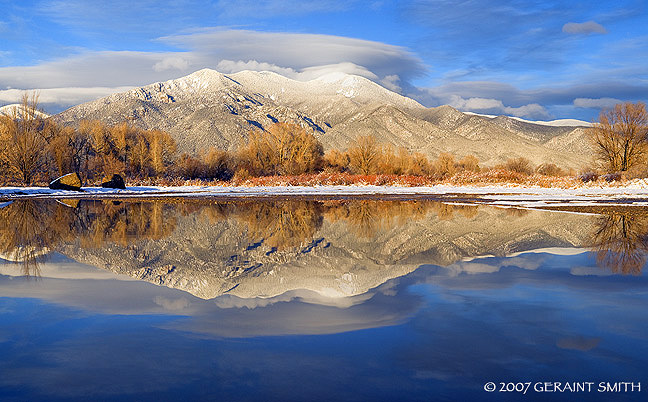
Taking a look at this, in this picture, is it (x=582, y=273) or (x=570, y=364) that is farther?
(x=582, y=273)

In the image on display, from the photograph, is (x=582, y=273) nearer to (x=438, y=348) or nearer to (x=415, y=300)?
(x=415, y=300)

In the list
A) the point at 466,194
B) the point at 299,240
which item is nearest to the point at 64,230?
the point at 299,240

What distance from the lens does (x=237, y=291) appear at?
6012 mm

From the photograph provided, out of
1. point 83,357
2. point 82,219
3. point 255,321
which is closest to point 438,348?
point 255,321

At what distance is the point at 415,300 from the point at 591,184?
1467 inches

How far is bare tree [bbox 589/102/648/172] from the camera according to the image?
49.1 meters

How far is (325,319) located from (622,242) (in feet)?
24.3

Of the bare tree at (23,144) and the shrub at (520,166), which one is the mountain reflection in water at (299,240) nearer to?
the bare tree at (23,144)

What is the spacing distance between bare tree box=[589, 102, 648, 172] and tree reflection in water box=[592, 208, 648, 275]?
40.2 m

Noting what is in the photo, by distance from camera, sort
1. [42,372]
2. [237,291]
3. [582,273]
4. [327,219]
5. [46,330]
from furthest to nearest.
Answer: [327,219]
[582,273]
[237,291]
[46,330]
[42,372]

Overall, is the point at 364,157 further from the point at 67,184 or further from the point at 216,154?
the point at 67,184

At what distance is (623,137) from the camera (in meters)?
50.0

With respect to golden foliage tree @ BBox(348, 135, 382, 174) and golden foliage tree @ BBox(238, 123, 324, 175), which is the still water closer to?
golden foliage tree @ BBox(238, 123, 324, 175)

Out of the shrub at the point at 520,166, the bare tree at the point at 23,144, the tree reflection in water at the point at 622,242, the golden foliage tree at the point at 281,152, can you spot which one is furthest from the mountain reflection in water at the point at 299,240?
the shrub at the point at 520,166
